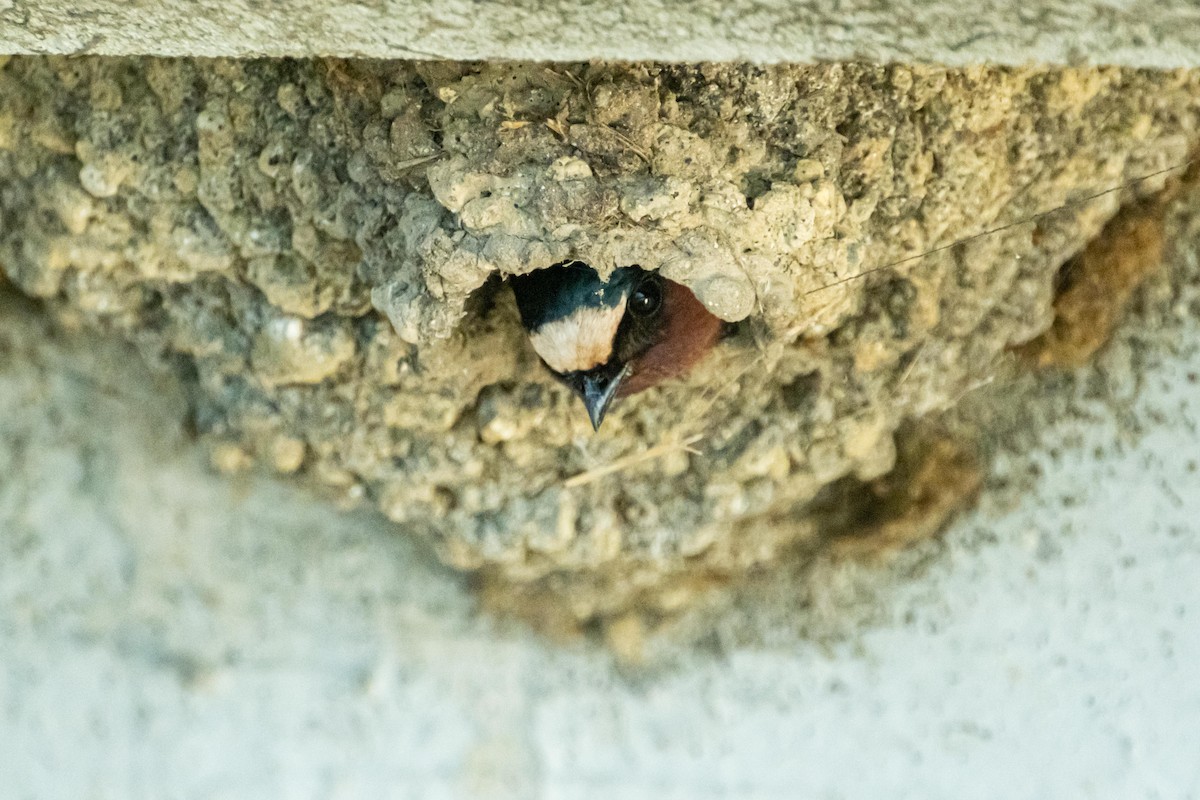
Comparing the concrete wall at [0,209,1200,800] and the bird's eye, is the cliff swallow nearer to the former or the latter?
the bird's eye

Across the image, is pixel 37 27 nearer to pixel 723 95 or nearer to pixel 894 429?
pixel 723 95

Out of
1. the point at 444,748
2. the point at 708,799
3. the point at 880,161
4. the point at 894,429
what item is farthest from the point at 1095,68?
the point at 444,748

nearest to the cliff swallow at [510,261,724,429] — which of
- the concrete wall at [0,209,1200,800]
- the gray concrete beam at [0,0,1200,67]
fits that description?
the gray concrete beam at [0,0,1200,67]

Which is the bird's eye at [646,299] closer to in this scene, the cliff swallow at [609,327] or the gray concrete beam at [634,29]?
the cliff swallow at [609,327]

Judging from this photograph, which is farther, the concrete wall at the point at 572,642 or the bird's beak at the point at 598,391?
the concrete wall at the point at 572,642

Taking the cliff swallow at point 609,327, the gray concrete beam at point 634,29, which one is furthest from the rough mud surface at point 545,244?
the gray concrete beam at point 634,29

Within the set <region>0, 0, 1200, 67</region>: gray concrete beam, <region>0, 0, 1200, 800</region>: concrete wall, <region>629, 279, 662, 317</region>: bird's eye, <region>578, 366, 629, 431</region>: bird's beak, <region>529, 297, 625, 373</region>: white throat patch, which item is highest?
<region>0, 0, 1200, 67</region>: gray concrete beam
